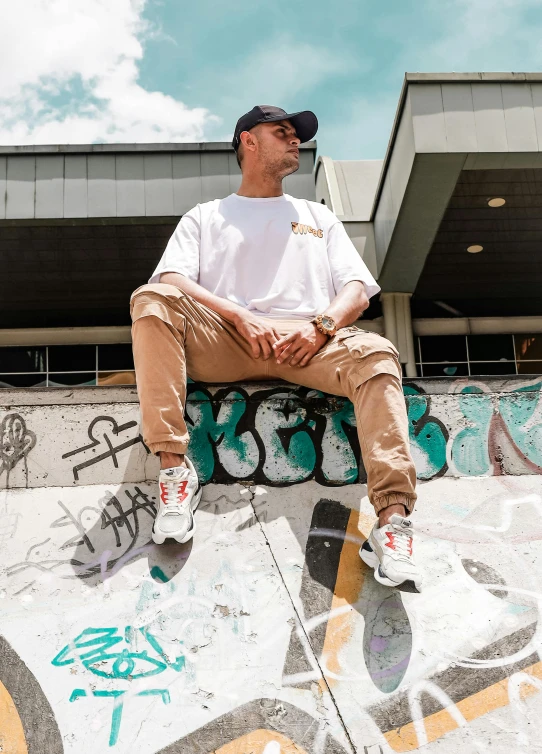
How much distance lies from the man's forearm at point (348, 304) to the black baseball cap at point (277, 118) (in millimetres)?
912

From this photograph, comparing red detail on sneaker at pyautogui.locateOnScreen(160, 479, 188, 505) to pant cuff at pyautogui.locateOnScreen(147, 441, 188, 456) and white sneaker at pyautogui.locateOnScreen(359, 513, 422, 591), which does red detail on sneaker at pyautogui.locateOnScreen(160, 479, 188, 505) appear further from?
white sneaker at pyautogui.locateOnScreen(359, 513, 422, 591)

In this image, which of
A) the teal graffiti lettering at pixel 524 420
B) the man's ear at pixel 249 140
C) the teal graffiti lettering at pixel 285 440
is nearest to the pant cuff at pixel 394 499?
the teal graffiti lettering at pixel 285 440

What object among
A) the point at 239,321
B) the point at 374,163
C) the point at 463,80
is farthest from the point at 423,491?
Answer: the point at 374,163

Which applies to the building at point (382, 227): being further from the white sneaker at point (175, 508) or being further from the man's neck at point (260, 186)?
the white sneaker at point (175, 508)

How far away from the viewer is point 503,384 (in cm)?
368

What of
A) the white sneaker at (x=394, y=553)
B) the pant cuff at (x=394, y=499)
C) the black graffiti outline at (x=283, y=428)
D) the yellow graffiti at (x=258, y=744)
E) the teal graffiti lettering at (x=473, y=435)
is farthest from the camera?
the teal graffiti lettering at (x=473, y=435)

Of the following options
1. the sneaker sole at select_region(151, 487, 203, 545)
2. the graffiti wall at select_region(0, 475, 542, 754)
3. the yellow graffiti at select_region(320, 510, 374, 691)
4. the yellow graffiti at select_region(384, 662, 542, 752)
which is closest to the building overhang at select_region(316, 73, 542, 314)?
the graffiti wall at select_region(0, 475, 542, 754)

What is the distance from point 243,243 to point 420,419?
1281mm

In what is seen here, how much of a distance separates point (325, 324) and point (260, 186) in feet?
3.35

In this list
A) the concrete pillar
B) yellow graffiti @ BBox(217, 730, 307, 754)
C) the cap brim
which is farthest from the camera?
the concrete pillar

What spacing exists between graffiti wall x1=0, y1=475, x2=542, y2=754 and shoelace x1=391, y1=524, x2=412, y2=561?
0.22 metres

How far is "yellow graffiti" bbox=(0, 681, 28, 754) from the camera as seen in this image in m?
2.23

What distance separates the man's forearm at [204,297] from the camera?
3.31m

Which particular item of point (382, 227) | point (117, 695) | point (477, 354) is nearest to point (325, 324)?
point (117, 695)
